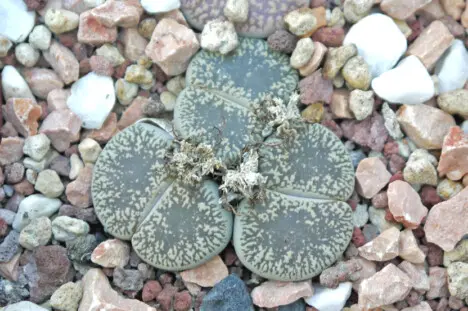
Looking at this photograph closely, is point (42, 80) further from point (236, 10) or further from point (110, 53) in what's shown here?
point (236, 10)

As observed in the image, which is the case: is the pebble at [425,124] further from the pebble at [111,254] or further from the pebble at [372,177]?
the pebble at [111,254]

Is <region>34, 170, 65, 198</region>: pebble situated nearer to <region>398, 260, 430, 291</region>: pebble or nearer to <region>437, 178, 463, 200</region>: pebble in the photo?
<region>398, 260, 430, 291</region>: pebble

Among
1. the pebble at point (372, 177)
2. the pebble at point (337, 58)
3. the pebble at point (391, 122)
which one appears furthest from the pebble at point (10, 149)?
the pebble at point (391, 122)

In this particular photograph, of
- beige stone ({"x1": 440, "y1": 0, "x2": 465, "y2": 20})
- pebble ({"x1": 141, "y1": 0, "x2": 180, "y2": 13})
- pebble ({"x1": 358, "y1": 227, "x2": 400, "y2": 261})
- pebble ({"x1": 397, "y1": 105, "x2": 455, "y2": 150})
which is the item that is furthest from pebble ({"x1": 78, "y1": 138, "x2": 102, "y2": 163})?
beige stone ({"x1": 440, "y1": 0, "x2": 465, "y2": 20})

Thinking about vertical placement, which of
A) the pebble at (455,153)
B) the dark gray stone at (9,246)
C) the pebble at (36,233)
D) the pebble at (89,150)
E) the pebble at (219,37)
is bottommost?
the dark gray stone at (9,246)

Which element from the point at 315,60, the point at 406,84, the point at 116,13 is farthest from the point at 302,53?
the point at 116,13

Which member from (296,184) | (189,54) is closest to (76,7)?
(189,54)

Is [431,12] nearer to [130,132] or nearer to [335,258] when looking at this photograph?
[335,258]
